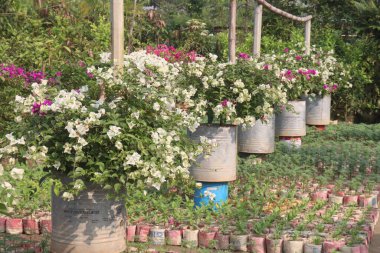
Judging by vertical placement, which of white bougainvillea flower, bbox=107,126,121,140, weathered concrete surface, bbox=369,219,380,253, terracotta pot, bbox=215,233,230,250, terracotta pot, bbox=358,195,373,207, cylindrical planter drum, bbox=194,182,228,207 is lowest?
weathered concrete surface, bbox=369,219,380,253

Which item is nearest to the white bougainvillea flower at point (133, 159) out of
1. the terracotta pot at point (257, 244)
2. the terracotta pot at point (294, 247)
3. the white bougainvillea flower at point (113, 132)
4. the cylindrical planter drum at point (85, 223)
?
the white bougainvillea flower at point (113, 132)

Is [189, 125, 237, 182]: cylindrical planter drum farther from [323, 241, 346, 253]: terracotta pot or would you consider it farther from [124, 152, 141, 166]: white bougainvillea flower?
[124, 152, 141, 166]: white bougainvillea flower

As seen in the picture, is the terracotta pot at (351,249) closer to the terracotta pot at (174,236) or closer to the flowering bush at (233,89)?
the terracotta pot at (174,236)

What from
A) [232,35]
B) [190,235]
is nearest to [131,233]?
[190,235]

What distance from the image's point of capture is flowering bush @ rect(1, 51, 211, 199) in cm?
357

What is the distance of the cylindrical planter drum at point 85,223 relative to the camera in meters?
3.73

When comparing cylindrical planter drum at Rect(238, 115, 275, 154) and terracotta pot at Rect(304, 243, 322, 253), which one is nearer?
terracotta pot at Rect(304, 243, 322, 253)

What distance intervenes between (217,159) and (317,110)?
18.2ft

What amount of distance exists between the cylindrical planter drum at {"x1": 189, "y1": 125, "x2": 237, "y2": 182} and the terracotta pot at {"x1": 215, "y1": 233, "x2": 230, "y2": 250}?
92cm

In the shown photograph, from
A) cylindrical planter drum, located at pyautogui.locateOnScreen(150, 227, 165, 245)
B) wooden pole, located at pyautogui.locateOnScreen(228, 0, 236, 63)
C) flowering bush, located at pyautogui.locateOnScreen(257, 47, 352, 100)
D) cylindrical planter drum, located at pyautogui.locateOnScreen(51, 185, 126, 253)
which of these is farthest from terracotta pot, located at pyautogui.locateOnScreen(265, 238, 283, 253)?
flowering bush, located at pyautogui.locateOnScreen(257, 47, 352, 100)

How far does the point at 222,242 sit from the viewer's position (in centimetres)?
461

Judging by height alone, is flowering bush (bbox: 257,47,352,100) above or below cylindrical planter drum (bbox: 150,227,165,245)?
above

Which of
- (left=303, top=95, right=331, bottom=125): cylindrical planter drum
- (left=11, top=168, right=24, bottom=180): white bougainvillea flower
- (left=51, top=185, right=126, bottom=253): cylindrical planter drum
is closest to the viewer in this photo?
(left=11, top=168, right=24, bottom=180): white bougainvillea flower

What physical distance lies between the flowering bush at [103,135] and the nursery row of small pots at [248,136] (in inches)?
28.9
